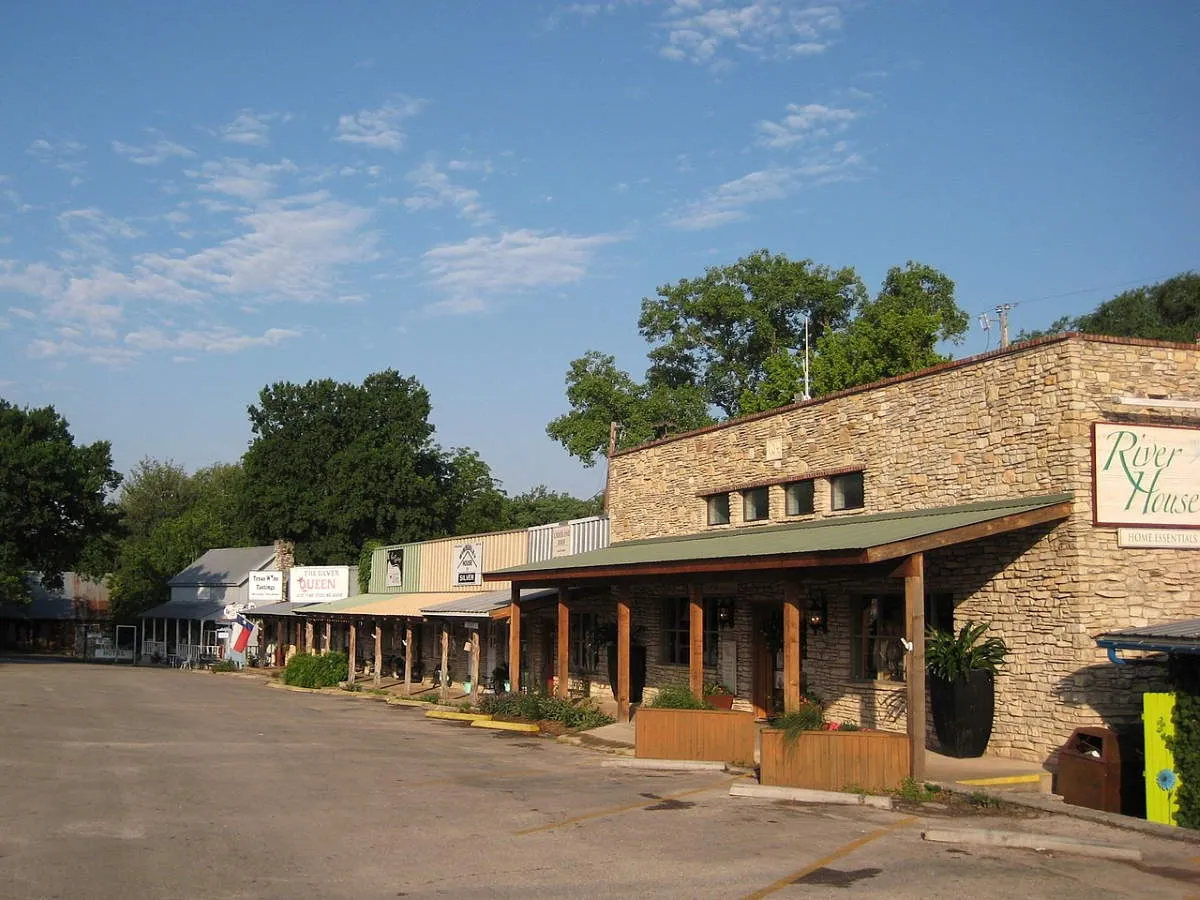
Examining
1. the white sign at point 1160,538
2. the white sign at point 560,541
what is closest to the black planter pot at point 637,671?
the white sign at point 560,541

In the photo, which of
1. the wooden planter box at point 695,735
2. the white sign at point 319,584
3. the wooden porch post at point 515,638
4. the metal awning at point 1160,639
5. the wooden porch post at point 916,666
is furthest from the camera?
the white sign at point 319,584

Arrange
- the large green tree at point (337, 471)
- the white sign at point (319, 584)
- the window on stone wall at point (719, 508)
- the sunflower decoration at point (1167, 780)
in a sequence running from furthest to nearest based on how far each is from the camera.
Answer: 1. the large green tree at point (337, 471)
2. the white sign at point (319, 584)
3. the window on stone wall at point (719, 508)
4. the sunflower decoration at point (1167, 780)

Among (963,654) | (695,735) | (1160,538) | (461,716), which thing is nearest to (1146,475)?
(1160,538)

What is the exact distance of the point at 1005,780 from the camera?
1365 centimetres

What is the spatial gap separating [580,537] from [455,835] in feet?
59.2

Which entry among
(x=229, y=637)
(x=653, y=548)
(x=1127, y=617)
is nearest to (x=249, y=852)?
(x=1127, y=617)

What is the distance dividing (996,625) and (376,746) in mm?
9985

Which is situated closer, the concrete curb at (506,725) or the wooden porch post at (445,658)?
the concrete curb at (506,725)

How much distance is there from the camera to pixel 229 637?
5594cm

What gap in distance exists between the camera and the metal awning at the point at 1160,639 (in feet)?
38.7

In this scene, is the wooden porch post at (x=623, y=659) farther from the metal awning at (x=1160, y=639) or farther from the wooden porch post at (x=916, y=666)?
the metal awning at (x=1160, y=639)

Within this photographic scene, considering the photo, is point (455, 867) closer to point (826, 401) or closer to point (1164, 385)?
point (1164, 385)

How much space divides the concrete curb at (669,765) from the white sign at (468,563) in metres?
17.3

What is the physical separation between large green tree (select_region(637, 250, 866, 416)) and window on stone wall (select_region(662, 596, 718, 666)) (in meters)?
30.7
